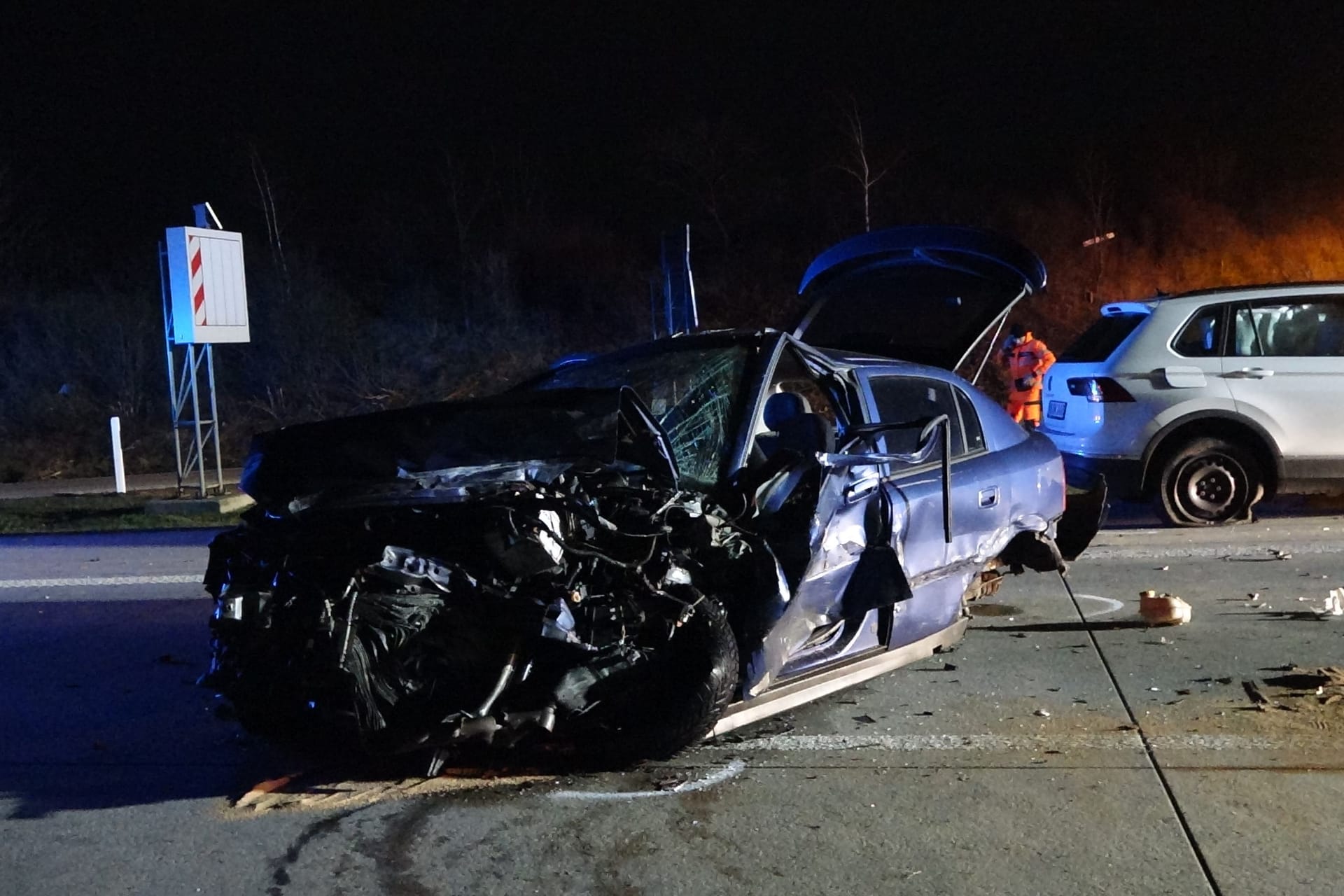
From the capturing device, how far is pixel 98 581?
9016 millimetres

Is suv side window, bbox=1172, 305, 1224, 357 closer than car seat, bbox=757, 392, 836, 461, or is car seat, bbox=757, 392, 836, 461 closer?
car seat, bbox=757, 392, 836, 461

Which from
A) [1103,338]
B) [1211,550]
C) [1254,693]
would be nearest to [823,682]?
[1254,693]

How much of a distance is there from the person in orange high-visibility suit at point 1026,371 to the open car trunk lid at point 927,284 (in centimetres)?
478

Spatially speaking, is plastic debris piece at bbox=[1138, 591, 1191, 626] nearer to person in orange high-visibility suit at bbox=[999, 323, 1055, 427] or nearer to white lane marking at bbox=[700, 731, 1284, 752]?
white lane marking at bbox=[700, 731, 1284, 752]

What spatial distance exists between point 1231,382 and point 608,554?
664 centimetres

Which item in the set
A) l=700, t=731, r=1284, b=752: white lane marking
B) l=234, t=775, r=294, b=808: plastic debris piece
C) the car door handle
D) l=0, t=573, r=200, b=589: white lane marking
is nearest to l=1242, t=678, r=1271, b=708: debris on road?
l=700, t=731, r=1284, b=752: white lane marking

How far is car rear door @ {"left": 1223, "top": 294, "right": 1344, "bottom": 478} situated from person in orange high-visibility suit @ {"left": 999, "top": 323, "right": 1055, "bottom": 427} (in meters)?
2.83

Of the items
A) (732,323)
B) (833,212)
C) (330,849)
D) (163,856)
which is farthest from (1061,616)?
A: (833,212)

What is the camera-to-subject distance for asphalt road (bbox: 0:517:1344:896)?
375cm

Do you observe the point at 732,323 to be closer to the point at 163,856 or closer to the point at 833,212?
the point at 833,212

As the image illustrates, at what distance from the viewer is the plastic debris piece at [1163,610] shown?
6621 millimetres

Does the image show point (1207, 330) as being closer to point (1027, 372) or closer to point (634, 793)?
point (1027, 372)

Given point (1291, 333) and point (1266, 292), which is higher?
point (1266, 292)

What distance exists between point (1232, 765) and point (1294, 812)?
0.46 metres
